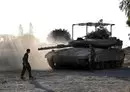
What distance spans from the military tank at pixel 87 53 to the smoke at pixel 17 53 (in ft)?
5.91

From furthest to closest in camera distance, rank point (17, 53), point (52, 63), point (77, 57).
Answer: point (17, 53) → point (52, 63) → point (77, 57)

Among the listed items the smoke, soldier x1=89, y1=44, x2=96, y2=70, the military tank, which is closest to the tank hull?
the military tank

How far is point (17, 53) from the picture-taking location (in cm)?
3203

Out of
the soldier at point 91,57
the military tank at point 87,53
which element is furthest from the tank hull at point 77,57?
the soldier at point 91,57

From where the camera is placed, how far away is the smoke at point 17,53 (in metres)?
31.4

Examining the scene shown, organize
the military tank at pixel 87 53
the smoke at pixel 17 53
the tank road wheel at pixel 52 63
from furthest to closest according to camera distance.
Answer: the smoke at pixel 17 53 → the tank road wheel at pixel 52 63 → the military tank at pixel 87 53

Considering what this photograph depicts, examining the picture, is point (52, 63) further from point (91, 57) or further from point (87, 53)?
point (91, 57)

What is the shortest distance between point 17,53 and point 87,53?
19.0 ft

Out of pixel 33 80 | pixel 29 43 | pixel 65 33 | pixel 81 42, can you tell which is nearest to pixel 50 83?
pixel 33 80

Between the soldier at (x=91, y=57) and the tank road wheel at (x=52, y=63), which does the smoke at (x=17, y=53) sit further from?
the soldier at (x=91, y=57)

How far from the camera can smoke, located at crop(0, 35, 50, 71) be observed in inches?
1237

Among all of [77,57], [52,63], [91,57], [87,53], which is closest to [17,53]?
[52,63]

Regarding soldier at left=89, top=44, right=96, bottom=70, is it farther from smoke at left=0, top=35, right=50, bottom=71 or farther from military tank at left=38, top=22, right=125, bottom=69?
smoke at left=0, top=35, right=50, bottom=71

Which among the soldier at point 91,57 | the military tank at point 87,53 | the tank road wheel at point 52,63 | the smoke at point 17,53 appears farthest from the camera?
the smoke at point 17,53
